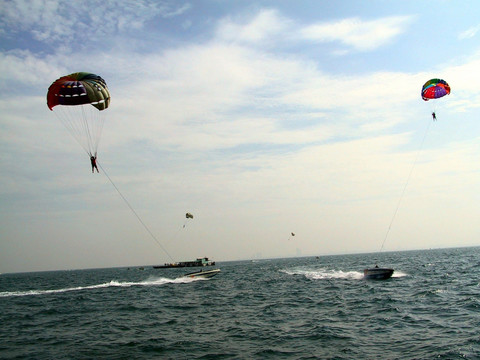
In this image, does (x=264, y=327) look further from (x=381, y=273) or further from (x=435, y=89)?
(x=435, y=89)

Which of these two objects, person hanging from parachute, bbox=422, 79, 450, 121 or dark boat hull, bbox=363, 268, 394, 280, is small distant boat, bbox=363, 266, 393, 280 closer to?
dark boat hull, bbox=363, 268, 394, 280

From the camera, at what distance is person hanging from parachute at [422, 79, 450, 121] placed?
119 ft

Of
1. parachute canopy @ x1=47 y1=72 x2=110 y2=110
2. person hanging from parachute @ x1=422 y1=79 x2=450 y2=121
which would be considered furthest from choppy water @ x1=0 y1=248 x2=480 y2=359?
person hanging from parachute @ x1=422 y1=79 x2=450 y2=121

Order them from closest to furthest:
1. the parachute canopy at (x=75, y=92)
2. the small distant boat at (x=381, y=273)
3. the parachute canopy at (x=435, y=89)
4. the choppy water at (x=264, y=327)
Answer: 1. the choppy water at (x=264, y=327)
2. the parachute canopy at (x=75, y=92)
3. the parachute canopy at (x=435, y=89)
4. the small distant boat at (x=381, y=273)

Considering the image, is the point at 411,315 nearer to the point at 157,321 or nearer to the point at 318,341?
the point at 318,341

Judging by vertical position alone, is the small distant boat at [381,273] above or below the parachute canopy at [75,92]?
below

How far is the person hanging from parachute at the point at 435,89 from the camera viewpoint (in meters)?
36.2

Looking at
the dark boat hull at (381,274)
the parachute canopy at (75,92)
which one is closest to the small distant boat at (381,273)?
the dark boat hull at (381,274)

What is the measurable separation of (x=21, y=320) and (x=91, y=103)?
16.7 meters

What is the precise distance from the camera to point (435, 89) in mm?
36438

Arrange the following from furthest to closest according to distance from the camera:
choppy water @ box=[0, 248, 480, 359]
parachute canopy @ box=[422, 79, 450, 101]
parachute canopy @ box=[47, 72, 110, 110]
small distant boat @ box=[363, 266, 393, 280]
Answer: small distant boat @ box=[363, 266, 393, 280], parachute canopy @ box=[422, 79, 450, 101], parachute canopy @ box=[47, 72, 110, 110], choppy water @ box=[0, 248, 480, 359]

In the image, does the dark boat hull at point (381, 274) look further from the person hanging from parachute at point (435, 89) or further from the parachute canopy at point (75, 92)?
the parachute canopy at point (75, 92)

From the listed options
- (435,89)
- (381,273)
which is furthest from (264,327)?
(435,89)

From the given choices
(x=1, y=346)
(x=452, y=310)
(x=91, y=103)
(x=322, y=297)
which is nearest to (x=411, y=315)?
(x=452, y=310)
